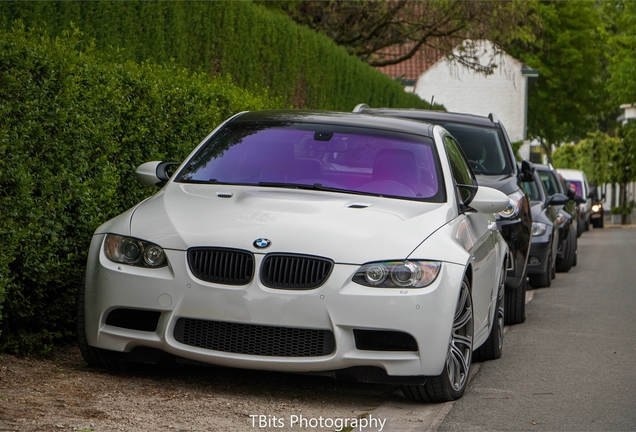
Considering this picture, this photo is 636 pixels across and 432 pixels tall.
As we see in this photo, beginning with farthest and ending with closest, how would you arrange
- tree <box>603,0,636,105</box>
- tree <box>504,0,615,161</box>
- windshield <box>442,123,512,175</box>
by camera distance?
tree <box>504,0,615,161</box>, tree <box>603,0,636,105</box>, windshield <box>442,123,512,175</box>

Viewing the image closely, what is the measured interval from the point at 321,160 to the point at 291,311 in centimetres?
168

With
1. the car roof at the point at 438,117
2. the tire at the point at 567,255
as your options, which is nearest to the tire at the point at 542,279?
the tire at the point at 567,255

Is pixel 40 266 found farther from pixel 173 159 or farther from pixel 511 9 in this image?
pixel 511 9

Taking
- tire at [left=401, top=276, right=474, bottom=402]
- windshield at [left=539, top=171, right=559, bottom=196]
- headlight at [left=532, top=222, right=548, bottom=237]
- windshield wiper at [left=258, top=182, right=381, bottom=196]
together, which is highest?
windshield wiper at [left=258, top=182, right=381, bottom=196]

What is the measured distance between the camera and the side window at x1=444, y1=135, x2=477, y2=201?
7844 millimetres

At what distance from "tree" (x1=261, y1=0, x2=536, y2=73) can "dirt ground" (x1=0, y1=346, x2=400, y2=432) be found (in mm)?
18133

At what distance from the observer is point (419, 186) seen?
283 inches

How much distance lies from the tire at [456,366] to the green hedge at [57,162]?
7.73ft

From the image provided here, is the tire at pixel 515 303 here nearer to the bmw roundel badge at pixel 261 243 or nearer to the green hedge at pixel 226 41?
the green hedge at pixel 226 41

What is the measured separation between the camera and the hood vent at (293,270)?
5.99 metres

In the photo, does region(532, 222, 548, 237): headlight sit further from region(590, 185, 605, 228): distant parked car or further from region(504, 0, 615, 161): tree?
region(504, 0, 615, 161): tree

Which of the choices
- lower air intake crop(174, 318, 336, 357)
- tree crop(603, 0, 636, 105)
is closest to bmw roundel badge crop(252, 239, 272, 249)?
lower air intake crop(174, 318, 336, 357)

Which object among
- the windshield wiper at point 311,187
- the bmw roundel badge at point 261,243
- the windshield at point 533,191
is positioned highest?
the windshield wiper at point 311,187

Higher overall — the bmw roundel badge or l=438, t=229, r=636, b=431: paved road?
the bmw roundel badge
